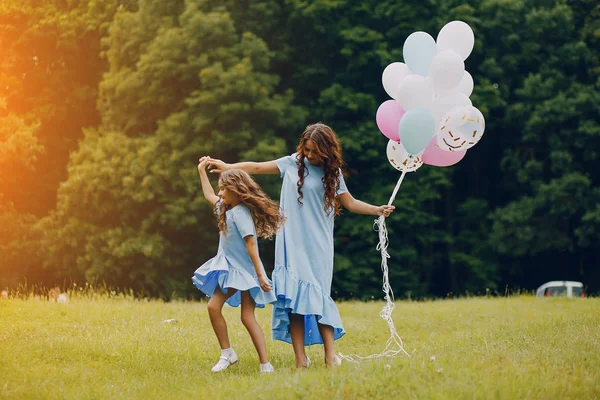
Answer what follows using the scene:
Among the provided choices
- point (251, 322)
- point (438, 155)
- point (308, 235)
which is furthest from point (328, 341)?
point (438, 155)

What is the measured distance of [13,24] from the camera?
2623 centimetres

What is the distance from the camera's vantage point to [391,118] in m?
7.54

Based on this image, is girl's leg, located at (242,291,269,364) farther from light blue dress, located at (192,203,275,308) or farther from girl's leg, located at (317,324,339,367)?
girl's leg, located at (317,324,339,367)

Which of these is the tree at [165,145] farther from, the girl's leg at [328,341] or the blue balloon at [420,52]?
the girl's leg at [328,341]

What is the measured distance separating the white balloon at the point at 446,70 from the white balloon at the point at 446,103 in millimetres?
104

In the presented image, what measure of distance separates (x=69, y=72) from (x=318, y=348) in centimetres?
1944

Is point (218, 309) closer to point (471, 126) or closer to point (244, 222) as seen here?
point (244, 222)

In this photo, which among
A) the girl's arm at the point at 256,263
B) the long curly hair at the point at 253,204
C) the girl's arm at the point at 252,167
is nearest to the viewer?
the girl's arm at the point at 256,263

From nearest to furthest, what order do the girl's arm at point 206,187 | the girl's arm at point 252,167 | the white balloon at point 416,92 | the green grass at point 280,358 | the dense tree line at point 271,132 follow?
the green grass at point 280,358, the girl's arm at point 252,167, the girl's arm at point 206,187, the white balloon at point 416,92, the dense tree line at point 271,132

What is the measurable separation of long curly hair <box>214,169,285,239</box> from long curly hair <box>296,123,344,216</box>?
27cm

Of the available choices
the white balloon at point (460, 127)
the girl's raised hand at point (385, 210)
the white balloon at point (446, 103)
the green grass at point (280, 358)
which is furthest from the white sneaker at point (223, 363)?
the white balloon at point (446, 103)

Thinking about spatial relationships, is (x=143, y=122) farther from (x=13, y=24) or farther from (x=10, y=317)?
(x=10, y=317)

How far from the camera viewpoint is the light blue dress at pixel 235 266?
22.3ft

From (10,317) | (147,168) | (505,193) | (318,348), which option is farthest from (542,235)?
(10,317)
